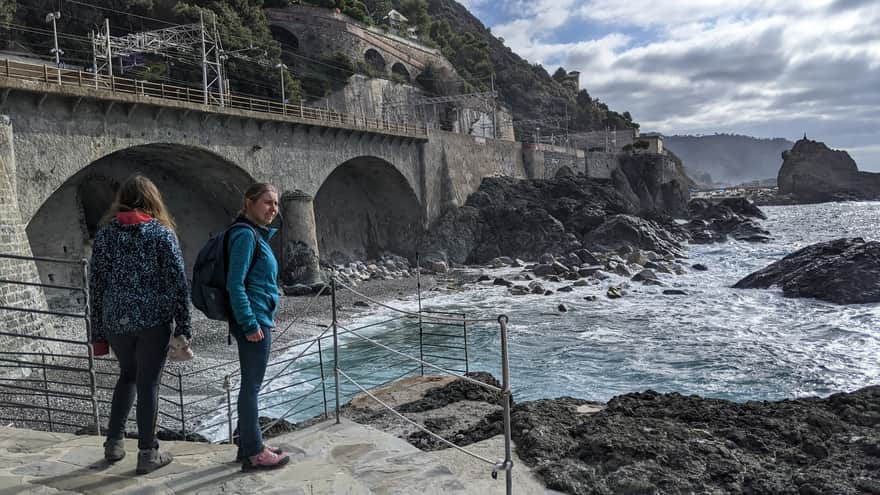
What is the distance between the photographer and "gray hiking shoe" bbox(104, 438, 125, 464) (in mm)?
3600

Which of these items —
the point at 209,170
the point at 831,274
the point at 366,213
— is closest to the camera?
the point at 831,274

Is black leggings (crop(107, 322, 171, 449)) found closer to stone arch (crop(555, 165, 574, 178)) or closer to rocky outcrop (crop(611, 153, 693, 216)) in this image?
stone arch (crop(555, 165, 574, 178))

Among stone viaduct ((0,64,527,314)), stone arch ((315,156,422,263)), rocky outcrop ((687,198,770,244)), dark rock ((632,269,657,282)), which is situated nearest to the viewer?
stone viaduct ((0,64,527,314))

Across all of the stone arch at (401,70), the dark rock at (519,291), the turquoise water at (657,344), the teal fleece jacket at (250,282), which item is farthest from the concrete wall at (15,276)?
the stone arch at (401,70)

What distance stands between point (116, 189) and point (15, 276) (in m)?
7.80

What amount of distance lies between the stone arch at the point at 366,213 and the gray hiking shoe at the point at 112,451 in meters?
24.1

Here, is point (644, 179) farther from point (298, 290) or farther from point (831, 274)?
point (298, 290)

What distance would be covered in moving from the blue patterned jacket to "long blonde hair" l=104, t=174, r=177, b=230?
88mm

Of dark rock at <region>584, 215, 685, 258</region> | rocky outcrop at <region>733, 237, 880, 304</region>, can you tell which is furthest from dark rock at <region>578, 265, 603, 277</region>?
rocky outcrop at <region>733, 237, 880, 304</region>

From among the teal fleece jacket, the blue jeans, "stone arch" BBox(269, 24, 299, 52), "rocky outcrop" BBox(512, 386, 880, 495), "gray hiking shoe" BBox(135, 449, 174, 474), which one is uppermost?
"stone arch" BBox(269, 24, 299, 52)

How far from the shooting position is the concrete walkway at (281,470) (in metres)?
3.27

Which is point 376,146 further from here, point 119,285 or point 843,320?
point 119,285

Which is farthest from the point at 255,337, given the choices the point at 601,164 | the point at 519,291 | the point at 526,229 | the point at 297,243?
the point at 601,164

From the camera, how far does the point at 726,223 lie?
41938 mm
